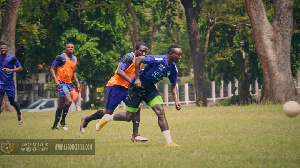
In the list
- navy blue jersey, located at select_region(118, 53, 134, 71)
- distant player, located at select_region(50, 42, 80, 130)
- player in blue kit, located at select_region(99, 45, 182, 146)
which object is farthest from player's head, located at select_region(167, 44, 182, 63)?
distant player, located at select_region(50, 42, 80, 130)

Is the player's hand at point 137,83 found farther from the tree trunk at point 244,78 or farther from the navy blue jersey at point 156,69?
the tree trunk at point 244,78

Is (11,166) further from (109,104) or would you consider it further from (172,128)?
(172,128)

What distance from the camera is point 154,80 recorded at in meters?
10.1

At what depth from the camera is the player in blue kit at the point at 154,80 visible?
9.73 m

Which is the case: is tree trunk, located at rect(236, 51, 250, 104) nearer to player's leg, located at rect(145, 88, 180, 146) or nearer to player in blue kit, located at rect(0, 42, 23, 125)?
player in blue kit, located at rect(0, 42, 23, 125)

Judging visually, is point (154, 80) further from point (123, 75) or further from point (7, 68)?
point (7, 68)

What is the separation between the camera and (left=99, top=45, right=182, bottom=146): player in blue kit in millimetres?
9727

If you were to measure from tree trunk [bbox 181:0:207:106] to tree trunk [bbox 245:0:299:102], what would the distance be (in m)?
9.34

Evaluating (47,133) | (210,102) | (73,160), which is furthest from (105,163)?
(210,102)

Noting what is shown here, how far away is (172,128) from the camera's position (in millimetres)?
13727

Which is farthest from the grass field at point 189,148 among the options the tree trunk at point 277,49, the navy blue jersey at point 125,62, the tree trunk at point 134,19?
the tree trunk at point 134,19

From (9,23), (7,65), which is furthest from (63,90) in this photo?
(9,23)

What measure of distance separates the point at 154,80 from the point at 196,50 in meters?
25.7

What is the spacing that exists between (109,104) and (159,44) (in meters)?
51.4
